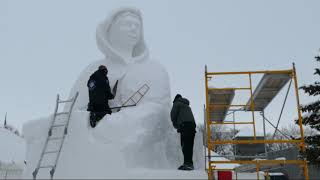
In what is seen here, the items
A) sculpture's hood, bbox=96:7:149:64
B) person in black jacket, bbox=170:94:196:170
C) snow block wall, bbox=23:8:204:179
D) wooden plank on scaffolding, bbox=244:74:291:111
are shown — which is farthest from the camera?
sculpture's hood, bbox=96:7:149:64

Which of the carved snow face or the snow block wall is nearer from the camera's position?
the snow block wall

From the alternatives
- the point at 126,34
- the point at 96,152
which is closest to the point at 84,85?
the point at 126,34

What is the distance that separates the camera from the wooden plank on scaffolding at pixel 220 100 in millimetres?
9125

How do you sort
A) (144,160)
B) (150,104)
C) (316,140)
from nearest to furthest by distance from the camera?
(144,160) < (150,104) < (316,140)

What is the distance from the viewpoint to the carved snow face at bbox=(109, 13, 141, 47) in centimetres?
959

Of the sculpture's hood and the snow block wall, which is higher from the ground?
the sculpture's hood

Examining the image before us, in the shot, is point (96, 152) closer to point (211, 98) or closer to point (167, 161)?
point (167, 161)

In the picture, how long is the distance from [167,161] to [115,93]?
6.02 feet

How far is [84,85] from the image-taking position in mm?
9320

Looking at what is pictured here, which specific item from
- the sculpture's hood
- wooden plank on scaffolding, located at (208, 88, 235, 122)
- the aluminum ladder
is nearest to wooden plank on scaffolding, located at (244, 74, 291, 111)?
wooden plank on scaffolding, located at (208, 88, 235, 122)

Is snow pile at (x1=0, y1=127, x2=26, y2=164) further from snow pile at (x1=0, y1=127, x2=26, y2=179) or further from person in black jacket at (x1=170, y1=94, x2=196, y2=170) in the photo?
person in black jacket at (x1=170, y1=94, x2=196, y2=170)

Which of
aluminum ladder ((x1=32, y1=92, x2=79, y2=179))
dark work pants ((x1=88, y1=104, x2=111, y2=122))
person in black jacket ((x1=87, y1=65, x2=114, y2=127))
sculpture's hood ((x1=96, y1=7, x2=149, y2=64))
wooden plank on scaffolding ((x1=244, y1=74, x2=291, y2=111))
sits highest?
sculpture's hood ((x1=96, y1=7, x2=149, y2=64))

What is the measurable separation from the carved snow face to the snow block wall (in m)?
0.12

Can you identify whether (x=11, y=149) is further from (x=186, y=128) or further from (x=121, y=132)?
(x=186, y=128)
